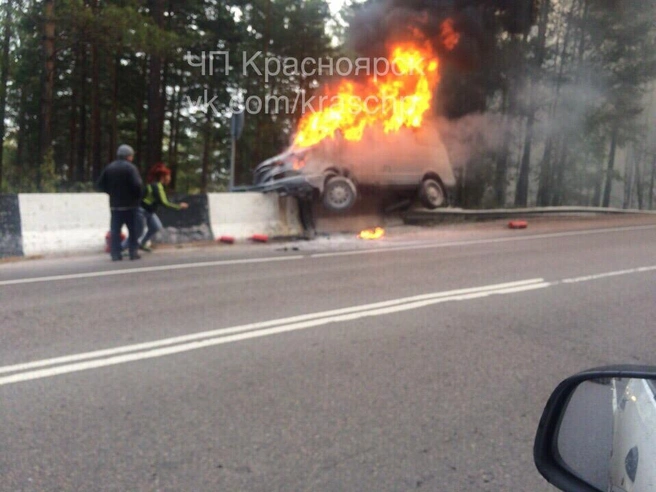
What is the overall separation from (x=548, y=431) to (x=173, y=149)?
36.4 meters

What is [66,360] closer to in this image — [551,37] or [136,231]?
[136,231]

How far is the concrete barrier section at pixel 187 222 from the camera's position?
1134 centimetres

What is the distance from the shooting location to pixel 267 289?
22.9 feet

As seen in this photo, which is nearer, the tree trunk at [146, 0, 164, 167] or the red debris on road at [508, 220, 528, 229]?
the red debris on road at [508, 220, 528, 229]

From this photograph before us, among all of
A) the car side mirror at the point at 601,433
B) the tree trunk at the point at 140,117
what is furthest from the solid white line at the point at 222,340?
the tree trunk at the point at 140,117

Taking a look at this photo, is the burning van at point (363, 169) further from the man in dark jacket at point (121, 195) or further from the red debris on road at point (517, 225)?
the man in dark jacket at point (121, 195)

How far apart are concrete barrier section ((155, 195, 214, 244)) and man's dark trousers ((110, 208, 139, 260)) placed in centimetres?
157

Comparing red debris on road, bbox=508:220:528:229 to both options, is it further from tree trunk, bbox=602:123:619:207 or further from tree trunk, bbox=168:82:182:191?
tree trunk, bbox=168:82:182:191

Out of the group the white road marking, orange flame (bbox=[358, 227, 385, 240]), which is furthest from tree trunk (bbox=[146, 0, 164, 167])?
the white road marking

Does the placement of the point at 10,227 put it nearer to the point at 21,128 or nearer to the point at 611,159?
the point at 21,128

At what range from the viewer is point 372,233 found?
13570 mm

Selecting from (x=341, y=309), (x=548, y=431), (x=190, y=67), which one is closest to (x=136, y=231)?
(x=341, y=309)

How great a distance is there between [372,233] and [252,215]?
9.10ft

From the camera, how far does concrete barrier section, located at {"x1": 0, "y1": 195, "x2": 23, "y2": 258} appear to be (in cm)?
958
